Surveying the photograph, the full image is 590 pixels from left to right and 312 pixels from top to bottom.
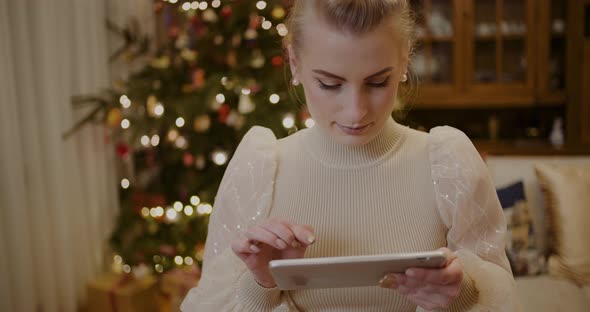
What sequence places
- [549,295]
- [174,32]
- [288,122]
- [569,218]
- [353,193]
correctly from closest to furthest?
[353,193] → [549,295] → [569,218] → [288,122] → [174,32]

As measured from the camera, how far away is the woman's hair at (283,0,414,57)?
0.97 meters

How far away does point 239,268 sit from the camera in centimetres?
113

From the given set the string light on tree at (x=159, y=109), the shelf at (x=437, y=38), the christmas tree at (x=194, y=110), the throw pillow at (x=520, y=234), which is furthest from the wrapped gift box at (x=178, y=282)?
the shelf at (x=437, y=38)

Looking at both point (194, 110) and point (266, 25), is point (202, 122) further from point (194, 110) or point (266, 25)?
point (266, 25)

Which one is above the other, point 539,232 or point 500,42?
point 500,42

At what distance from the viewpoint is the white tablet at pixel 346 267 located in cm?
78

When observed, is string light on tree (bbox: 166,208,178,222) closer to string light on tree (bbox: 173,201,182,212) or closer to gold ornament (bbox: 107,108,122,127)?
string light on tree (bbox: 173,201,182,212)

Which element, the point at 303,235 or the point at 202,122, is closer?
the point at 303,235

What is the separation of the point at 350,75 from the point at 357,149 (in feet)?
0.74

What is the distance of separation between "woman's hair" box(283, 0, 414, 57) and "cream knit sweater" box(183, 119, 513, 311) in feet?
0.72

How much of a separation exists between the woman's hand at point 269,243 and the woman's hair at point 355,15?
35 centimetres

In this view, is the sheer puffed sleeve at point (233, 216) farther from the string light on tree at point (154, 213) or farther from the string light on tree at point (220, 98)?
the string light on tree at point (154, 213)

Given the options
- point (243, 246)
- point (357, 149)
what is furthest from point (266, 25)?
point (243, 246)

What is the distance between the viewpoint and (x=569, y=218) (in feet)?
6.87
